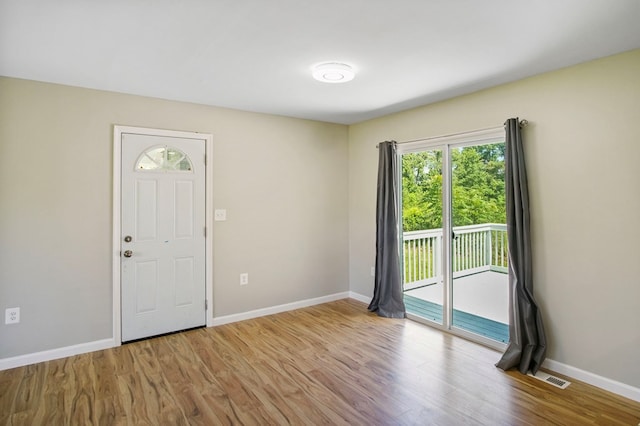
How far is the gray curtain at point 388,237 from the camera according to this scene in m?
4.16

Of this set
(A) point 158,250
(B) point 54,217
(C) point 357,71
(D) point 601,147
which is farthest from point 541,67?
(B) point 54,217

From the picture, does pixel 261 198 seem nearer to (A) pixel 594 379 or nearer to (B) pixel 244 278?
(B) pixel 244 278

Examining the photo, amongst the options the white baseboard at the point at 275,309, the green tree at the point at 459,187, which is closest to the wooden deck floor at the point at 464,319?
the green tree at the point at 459,187

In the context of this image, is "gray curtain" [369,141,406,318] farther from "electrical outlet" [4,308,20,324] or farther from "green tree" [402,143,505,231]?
"electrical outlet" [4,308,20,324]

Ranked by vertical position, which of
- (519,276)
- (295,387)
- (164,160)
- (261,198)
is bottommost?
(295,387)

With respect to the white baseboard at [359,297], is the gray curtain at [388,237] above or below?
above

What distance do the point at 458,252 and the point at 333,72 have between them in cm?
223

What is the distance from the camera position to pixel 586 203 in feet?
8.75

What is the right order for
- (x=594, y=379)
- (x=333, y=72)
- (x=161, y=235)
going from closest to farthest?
(x=594, y=379), (x=333, y=72), (x=161, y=235)

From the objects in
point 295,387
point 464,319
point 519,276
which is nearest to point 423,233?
point 464,319

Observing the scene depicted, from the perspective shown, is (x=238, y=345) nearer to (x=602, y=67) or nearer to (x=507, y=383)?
(x=507, y=383)

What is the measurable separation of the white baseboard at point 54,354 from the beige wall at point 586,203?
3953 mm

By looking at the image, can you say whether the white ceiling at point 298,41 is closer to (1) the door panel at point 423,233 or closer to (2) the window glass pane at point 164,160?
(2) the window glass pane at point 164,160

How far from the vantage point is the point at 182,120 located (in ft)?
12.1
